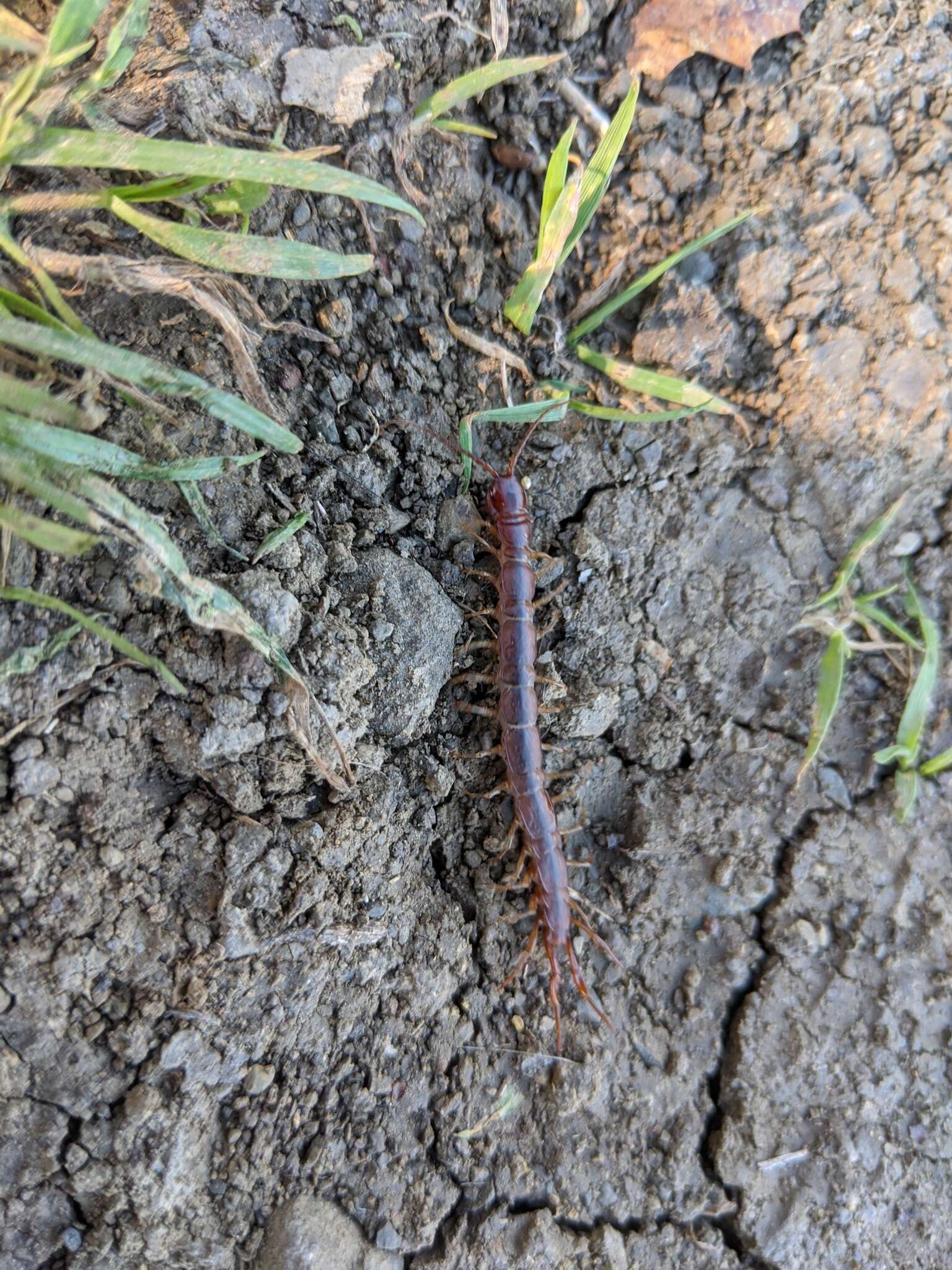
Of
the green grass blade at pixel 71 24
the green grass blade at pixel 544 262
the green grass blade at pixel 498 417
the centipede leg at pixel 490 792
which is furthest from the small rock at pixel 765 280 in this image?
the green grass blade at pixel 71 24

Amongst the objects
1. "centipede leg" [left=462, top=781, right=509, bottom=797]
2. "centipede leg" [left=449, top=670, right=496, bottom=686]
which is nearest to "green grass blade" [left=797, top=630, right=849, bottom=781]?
"centipede leg" [left=462, top=781, right=509, bottom=797]

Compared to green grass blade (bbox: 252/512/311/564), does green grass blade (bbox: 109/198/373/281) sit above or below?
above

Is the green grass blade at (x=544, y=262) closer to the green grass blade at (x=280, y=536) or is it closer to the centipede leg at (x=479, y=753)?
the green grass blade at (x=280, y=536)

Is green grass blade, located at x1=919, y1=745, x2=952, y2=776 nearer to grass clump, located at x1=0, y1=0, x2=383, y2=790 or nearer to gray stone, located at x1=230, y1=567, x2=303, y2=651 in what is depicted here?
grass clump, located at x1=0, y1=0, x2=383, y2=790

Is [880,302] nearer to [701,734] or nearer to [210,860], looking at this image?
[701,734]

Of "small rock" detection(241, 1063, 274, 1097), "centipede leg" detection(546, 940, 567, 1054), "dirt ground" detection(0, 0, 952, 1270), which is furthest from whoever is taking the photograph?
"centipede leg" detection(546, 940, 567, 1054)

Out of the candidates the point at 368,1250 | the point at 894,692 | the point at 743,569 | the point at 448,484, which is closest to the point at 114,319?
the point at 448,484

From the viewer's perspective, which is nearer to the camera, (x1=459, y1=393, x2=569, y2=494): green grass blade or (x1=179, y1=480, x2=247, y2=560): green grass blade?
(x1=179, y1=480, x2=247, y2=560): green grass blade
